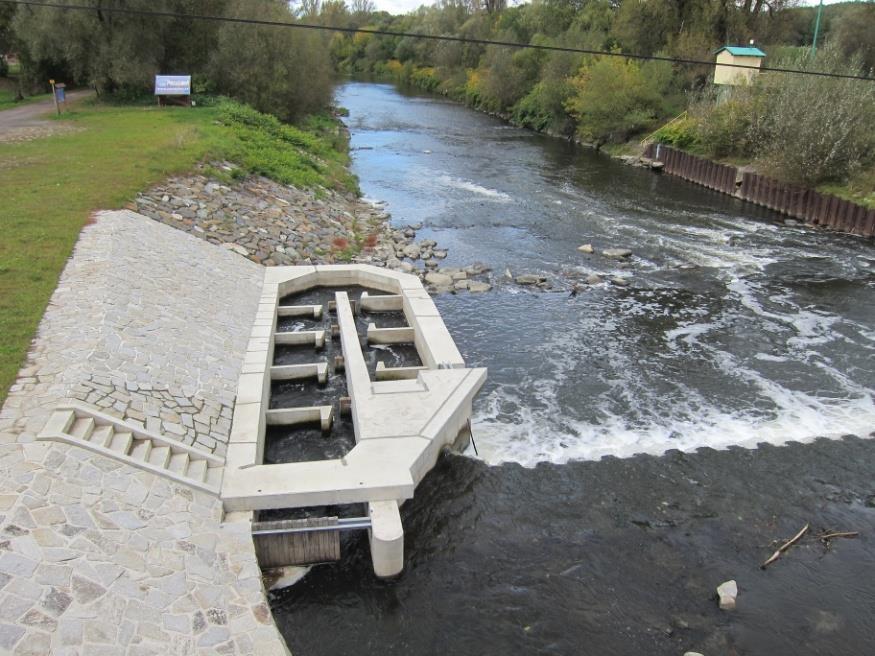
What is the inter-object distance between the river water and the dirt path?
57.5 feet

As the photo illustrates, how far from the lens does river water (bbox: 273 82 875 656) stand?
312 inches

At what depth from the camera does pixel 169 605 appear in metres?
6.79

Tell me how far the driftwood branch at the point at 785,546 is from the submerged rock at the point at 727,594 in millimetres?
770

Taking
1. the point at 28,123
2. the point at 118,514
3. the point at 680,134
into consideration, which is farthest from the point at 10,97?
the point at 118,514

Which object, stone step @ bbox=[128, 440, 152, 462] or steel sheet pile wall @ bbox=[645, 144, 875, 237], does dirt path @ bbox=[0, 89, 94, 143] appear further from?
steel sheet pile wall @ bbox=[645, 144, 875, 237]

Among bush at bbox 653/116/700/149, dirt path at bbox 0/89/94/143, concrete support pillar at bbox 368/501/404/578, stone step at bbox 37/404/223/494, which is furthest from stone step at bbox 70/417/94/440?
bush at bbox 653/116/700/149

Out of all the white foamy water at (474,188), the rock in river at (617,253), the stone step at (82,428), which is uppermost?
the white foamy water at (474,188)

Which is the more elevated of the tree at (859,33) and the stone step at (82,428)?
the tree at (859,33)

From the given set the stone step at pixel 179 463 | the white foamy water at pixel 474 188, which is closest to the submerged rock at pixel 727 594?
the stone step at pixel 179 463

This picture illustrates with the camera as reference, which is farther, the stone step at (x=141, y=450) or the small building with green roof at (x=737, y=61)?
the small building with green roof at (x=737, y=61)

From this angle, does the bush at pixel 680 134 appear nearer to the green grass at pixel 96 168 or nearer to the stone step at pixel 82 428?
the green grass at pixel 96 168

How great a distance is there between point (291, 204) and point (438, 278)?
270 inches

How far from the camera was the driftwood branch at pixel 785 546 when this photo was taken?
8914 millimetres

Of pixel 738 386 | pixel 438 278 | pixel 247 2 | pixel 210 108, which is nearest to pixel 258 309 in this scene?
pixel 438 278
